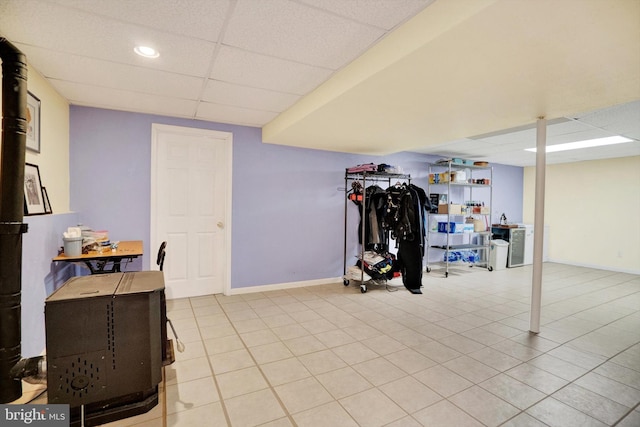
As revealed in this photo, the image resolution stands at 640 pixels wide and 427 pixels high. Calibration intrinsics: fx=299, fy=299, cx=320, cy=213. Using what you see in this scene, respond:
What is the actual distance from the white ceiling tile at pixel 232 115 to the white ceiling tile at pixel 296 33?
1.49 meters

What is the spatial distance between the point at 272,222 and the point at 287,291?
1.08 m

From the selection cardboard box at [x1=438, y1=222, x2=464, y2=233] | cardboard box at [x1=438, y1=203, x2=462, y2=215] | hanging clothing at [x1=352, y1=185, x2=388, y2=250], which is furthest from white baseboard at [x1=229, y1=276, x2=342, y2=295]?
cardboard box at [x1=438, y1=203, x2=462, y2=215]

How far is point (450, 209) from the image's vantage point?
19.4 feet

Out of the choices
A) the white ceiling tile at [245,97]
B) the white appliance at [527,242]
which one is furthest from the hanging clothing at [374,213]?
the white appliance at [527,242]

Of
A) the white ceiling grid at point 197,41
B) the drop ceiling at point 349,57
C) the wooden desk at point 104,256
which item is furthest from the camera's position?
the wooden desk at point 104,256

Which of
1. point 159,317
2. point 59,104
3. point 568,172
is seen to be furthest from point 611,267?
point 59,104

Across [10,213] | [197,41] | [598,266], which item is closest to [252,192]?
[197,41]

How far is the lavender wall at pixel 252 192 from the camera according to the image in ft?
11.7

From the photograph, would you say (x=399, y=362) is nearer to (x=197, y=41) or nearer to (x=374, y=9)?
(x=374, y=9)

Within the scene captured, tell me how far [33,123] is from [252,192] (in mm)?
2432

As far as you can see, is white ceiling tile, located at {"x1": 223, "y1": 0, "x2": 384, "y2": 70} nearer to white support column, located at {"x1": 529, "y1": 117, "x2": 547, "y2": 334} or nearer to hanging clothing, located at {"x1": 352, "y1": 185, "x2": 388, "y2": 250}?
white support column, located at {"x1": 529, "y1": 117, "x2": 547, "y2": 334}

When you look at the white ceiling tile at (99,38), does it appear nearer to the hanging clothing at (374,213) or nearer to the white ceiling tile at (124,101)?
the white ceiling tile at (124,101)

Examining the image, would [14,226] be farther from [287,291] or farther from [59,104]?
[287,291]

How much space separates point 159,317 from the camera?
1724mm
